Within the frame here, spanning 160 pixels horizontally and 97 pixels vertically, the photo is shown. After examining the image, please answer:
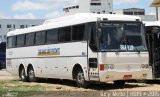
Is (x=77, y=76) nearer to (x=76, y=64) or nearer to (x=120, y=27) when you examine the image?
(x=76, y=64)

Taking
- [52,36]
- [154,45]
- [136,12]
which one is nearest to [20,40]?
[52,36]

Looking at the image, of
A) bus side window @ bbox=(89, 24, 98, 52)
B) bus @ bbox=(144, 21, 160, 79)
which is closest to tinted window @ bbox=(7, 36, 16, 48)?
bus @ bbox=(144, 21, 160, 79)

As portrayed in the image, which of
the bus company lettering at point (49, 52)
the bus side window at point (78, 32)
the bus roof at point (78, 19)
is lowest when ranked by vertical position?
the bus company lettering at point (49, 52)

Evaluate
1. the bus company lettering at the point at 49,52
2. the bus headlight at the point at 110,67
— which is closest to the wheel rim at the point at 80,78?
the bus headlight at the point at 110,67

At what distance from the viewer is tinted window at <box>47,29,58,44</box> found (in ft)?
77.4

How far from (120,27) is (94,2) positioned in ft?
459

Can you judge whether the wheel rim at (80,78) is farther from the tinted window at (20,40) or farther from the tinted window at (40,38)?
the tinted window at (20,40)

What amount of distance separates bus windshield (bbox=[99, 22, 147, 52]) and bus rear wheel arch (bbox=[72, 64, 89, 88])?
6.06 feet

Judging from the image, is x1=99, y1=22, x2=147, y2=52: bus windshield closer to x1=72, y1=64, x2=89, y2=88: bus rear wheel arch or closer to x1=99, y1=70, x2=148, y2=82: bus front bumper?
x1=99, y1=70, x2=148, y2=82: bus front bumper

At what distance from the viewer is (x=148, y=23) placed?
23.4 m

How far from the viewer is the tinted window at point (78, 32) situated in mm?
20984

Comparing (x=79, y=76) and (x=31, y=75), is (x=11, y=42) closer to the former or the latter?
(x=31, y=75)

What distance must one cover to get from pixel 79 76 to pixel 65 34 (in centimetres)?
235

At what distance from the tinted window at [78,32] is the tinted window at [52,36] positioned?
189 cm
